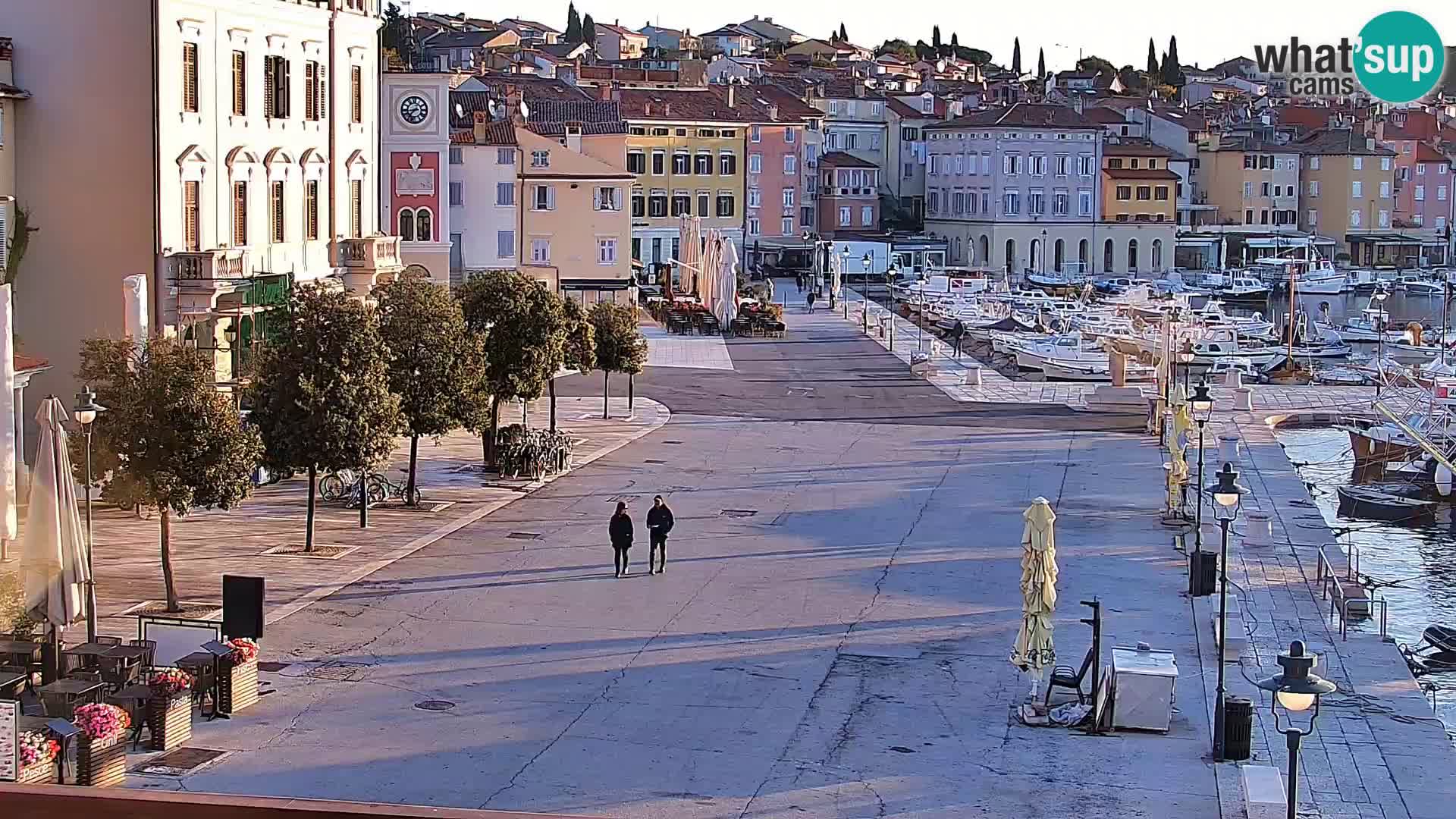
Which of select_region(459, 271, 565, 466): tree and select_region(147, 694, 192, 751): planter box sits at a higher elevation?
select_region(459, 271, 565, 466): tree

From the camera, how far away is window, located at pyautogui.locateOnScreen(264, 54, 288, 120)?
119 ft

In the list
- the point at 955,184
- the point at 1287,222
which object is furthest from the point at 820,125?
the point at 1287,222

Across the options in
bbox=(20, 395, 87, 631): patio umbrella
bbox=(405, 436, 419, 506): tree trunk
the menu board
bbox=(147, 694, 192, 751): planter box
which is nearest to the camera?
the menu board

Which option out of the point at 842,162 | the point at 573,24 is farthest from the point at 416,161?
the point at 573,24

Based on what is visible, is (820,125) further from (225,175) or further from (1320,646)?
(1320,646)

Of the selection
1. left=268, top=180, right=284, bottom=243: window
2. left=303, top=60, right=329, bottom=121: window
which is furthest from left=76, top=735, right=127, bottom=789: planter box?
left=303, top=60, right=329, bottom=121: window

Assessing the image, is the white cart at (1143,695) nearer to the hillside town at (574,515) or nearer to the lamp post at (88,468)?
the hillside town at (574,515)

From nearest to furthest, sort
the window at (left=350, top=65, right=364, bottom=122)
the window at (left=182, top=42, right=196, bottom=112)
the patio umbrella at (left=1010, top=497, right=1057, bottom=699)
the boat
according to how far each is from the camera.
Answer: the patio umbrella at (left=1010, top=497, right=1057, bottom=699) → the window at (left=182, top=42, right=196, bottom=112) → the boat → the window at (left=350, top=65, right=364, bottom=122)

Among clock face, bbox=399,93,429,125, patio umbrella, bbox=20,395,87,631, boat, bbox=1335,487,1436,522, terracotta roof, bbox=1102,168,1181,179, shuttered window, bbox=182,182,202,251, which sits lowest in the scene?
boat, bbox=1335,487,1436,522

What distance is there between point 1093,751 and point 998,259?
98.8 m

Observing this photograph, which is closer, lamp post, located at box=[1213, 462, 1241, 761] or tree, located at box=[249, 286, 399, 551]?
lamp post, located at box=[1213, 462, 1241, 761]

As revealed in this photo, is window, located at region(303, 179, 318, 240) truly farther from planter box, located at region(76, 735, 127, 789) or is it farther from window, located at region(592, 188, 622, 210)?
window, located at region(592, 188, 622, 210)

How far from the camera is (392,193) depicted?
173 ft

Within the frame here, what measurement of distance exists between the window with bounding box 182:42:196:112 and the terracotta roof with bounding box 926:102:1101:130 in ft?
276
